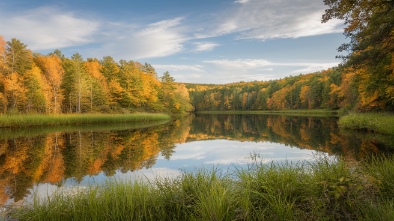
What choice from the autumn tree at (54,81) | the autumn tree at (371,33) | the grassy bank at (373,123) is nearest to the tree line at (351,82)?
the autumn tree at (371,33)

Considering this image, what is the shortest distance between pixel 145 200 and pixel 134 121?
131ft

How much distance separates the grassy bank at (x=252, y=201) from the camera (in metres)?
4.31

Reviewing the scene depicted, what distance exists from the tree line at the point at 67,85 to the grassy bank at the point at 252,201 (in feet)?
118

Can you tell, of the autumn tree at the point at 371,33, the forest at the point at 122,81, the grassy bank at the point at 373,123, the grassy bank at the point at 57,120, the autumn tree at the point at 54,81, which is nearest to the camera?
the autumn tree at the point at 371,33

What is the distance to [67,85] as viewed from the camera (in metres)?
51.0

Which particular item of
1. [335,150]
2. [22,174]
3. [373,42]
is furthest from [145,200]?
[373,42]

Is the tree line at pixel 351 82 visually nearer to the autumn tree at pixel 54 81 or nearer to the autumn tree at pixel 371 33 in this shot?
the autumn tree at pixel 371 33

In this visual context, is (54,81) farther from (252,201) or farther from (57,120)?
(252,201)

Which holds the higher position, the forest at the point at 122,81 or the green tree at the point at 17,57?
the green tree at the point at 17,57

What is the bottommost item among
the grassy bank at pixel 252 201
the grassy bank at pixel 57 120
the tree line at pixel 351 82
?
the grassy bank at pixel 57 120

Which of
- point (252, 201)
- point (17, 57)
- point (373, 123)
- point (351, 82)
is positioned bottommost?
point (373, 123)

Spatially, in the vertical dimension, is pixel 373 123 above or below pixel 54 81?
below

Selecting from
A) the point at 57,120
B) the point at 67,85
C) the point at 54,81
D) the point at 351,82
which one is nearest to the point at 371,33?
the point at 351,82

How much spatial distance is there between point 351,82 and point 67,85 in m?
51.3
